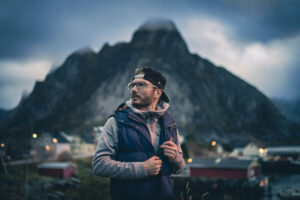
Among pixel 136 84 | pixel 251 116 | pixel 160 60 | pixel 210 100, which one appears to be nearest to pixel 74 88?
pixel 160 60

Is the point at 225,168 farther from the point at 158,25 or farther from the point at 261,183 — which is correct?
the point at 158,25

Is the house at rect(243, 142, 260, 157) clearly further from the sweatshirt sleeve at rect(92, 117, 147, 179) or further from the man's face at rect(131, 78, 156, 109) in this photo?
the sweatshirt sleeve at rect(92, 117, 147, 179)

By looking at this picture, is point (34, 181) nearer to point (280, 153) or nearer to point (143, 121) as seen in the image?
point (143, 121)

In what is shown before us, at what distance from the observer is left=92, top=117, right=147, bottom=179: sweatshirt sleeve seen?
2.98 m

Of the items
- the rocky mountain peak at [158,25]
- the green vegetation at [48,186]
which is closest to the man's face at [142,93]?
the green vegetation at [48,186]

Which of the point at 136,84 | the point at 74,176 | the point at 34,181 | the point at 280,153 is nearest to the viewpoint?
the point at 136,84

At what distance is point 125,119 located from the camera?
324cm

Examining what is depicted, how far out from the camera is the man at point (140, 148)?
9.96ft

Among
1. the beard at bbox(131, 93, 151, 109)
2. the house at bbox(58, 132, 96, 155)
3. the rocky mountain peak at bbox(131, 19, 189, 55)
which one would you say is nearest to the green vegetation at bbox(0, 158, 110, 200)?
the house at bbox(58, 132, 96, 155)

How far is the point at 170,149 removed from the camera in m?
3.17

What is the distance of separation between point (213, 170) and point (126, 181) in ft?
138

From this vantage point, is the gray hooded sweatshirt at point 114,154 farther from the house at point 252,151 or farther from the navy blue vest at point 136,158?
the house at point 252,151

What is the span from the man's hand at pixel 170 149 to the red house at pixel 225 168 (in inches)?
1597

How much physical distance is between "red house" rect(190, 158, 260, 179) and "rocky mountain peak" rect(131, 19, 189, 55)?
107046 mm
